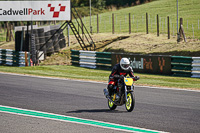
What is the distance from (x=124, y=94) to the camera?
11.6m

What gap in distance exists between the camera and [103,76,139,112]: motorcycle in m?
11.3

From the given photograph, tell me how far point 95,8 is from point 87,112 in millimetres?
75485

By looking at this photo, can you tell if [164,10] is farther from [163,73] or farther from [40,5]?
[163,73]

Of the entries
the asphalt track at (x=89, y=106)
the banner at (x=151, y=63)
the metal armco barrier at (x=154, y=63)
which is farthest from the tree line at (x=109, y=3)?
the asphalt track at (x=89, y=106)

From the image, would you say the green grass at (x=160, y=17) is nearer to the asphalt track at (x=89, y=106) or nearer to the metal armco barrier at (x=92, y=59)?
the metal armco barrier at (x=92, y=59)

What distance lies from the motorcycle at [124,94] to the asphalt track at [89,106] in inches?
11.3

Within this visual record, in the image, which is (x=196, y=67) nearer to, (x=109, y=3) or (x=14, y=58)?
(x=14, y=58)

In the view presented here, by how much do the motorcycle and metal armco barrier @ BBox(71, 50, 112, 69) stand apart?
56.0ft

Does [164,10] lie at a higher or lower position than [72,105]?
higher

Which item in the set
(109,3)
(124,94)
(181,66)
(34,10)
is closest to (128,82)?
(124,94)

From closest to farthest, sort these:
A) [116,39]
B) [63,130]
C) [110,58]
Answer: [63,130] < [110,58] < [116,39]

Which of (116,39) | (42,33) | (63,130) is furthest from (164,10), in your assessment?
(63,130)

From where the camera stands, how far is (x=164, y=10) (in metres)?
59.0

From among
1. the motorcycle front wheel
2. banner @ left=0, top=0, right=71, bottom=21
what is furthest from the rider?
banner @ left=0, top=0, right=71, bottom=21
